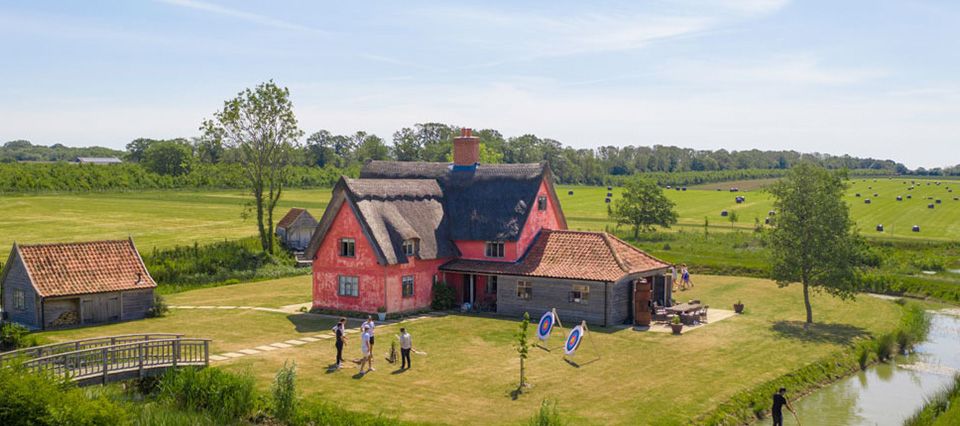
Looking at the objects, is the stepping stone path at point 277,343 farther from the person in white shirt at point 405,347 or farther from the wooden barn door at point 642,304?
the wooden barn door at point 642,304

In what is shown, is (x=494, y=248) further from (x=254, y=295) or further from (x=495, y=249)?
(x=254, y=295)

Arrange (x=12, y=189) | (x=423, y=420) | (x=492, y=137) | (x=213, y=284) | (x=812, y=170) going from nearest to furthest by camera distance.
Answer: (x=423, y=420) → (x=812, y=170) → (x=213, y=284) → (x=12, y=189) → (x=492, y=137)

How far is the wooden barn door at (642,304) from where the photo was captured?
36.0 meters

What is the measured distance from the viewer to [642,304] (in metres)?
36.1

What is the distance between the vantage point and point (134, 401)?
2483 centimetres

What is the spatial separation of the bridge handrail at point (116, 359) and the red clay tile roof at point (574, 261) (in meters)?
15.3

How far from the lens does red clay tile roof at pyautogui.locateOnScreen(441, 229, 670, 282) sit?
36.7 metres

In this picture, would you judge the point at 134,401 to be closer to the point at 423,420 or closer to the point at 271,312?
the point at 423,420

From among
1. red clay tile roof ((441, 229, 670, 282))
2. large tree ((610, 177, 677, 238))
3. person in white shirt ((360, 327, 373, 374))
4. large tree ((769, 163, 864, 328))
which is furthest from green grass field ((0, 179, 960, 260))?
person in white shirt ((360, 327, 373, 374))

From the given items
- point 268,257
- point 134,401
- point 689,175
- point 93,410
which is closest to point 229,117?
point 268,257

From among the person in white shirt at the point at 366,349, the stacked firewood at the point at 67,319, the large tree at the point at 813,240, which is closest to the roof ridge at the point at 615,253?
the large tree at the point at 813,240

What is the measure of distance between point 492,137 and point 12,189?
283ft

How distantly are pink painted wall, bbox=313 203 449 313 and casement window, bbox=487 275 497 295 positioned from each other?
2758 millimetres

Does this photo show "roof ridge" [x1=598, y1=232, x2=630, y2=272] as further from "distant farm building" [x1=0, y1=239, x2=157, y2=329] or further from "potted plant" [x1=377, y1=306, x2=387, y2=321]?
"distant farm building" [x1=0, y1=239, x2=157, y2=329]
